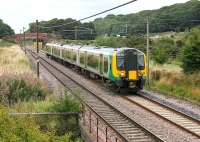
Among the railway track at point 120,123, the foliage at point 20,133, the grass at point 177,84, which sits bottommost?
the railway track at point 120,123

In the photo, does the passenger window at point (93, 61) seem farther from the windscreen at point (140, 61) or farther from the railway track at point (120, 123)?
the railway track at point (120, 123)

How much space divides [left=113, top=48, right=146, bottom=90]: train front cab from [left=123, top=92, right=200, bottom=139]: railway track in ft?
3.84

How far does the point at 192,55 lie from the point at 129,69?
8811 millimetres

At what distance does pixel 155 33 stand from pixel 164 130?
2564 inches

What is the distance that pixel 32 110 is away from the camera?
18.8 m

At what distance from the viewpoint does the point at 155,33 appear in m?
80.3

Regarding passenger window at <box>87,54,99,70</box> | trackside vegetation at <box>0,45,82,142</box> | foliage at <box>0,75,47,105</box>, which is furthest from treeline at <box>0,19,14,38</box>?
trackside vegetation at <box>0,45,82,142</box>

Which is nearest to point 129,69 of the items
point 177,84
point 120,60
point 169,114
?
point 120,60

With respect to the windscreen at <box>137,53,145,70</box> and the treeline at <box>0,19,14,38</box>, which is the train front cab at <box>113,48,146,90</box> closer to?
the windscreen at <box>137,53,145,70</box>

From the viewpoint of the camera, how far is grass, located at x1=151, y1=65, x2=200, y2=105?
2428cm

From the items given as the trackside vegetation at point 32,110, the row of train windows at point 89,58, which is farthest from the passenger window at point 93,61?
the trackside vegetation at point 32,110

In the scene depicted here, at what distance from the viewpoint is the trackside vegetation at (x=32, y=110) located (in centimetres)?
1120

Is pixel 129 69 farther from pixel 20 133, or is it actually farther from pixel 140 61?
pixel 20 133

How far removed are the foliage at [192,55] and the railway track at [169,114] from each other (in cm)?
908
